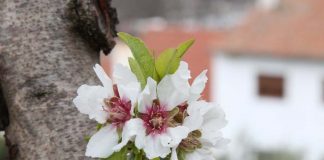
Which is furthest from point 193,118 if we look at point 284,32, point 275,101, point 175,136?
point 284,32

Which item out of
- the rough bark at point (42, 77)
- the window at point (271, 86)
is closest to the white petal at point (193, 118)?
the rough bark at point (42, 77)

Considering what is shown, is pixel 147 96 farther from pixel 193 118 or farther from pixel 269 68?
pixel 269 68

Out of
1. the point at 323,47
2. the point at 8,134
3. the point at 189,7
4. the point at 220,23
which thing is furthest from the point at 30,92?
the point at 189,7

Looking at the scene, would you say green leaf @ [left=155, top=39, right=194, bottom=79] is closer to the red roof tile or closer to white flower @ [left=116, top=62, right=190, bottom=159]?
white flower @ [left=116, top=62, right=190, bottom=159]

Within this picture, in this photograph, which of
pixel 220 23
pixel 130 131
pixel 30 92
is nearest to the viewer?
pixel 130 131

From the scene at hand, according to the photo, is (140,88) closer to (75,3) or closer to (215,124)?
(215,124)

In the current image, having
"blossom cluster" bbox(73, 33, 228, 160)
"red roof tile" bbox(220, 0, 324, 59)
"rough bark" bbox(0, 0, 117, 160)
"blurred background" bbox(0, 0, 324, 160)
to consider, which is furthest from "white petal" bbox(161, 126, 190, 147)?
"red roof tile" bbox(220, 0, 324, 59)
